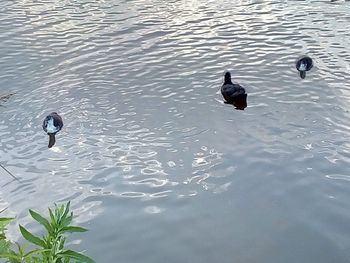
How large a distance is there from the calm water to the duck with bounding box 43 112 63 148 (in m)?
0.13

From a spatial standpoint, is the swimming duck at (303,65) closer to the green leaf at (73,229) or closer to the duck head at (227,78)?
the duck head at (227,78)

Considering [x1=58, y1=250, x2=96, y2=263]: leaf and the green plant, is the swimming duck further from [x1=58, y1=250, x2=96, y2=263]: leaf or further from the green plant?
[x1=58, y1=250, x2=96, y2=263]: leaf

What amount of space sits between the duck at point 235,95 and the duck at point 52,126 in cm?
315

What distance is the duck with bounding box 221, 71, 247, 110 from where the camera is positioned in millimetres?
10375

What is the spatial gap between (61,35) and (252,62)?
19.4 ft

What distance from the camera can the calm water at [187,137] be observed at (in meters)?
7.04

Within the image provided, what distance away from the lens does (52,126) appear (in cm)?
969

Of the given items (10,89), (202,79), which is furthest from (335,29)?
(10,89)

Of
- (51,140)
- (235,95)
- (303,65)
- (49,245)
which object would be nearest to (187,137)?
(235,95)

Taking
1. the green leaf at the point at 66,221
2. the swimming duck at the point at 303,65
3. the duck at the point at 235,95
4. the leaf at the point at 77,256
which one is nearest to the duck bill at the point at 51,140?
the duck at the point at 235,95

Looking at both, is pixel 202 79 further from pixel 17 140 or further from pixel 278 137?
pixel 17 140

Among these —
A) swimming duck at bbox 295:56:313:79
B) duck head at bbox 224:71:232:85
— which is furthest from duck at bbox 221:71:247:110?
swimming duck at bbox 295:56:313:79

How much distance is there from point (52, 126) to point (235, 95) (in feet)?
11.2

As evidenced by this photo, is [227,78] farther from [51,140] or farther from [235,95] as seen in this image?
[51,140]
